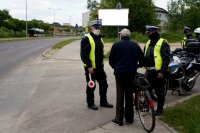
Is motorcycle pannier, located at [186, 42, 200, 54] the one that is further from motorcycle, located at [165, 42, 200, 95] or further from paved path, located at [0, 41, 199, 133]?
paved path, located at [0, 41, 199, 133]

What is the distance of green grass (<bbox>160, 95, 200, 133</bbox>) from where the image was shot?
6.10 m

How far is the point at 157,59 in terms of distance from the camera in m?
7.40

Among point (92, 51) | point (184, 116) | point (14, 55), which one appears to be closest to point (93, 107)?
point (92, 51)

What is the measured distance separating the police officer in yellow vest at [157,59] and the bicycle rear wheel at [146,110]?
29.4 inches

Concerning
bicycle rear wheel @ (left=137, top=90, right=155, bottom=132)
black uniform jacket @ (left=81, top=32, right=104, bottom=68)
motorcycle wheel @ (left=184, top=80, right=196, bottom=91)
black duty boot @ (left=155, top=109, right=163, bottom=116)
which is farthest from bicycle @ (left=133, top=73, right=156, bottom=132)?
motorcycle wheel @ (left=184, top=80, right=196, bottom=91)

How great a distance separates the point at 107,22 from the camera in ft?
75.0

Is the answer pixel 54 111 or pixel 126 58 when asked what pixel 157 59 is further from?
pixel 54 111

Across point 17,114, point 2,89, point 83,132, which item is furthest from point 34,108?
point 2,89

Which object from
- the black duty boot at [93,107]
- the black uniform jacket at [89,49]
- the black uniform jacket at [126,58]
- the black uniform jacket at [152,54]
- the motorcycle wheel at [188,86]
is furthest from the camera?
the motorcycle wheel at [188,86]

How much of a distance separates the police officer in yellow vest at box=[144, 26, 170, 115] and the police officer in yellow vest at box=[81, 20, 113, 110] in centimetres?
106

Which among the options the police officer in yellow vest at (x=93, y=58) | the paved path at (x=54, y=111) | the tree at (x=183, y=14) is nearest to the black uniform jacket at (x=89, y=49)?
the police officer in yellow vest at (x=93, y=58)

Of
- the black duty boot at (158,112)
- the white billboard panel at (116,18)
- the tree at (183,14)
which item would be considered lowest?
the black duty boot at (158,112)

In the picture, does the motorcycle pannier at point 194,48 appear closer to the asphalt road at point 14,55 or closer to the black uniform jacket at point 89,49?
the black uniform jacket at point 89,49

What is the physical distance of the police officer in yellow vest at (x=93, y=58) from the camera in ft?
26.0
